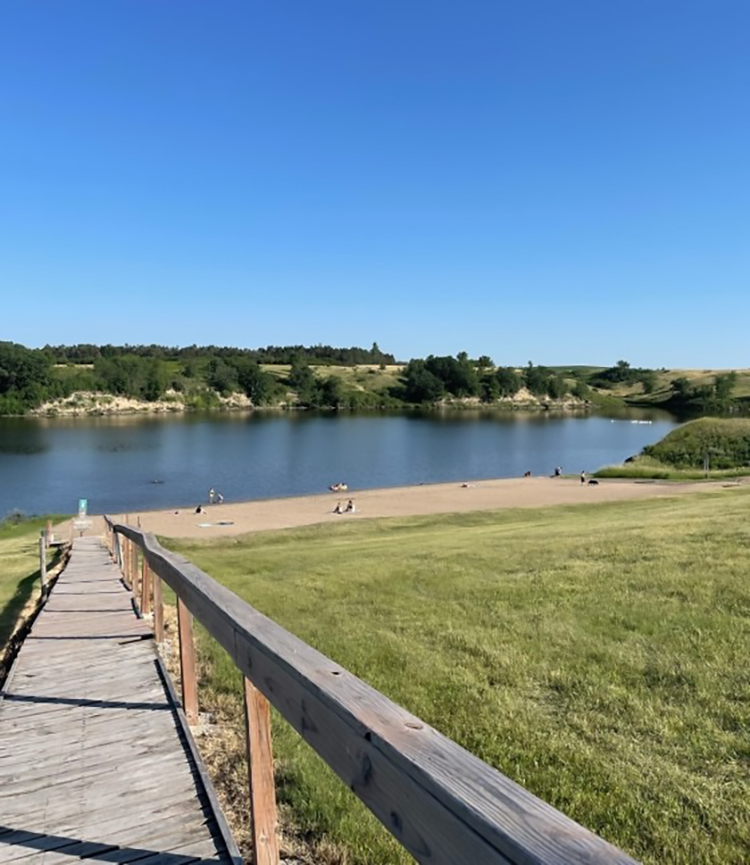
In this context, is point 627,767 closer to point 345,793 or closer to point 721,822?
point 721,822

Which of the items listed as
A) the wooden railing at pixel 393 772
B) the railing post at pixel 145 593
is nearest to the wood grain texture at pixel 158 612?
the railing post at pixel 145 593

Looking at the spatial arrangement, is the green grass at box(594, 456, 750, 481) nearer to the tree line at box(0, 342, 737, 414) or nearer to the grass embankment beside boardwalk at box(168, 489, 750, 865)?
the grass embankment beside boardwalk at box(168, 489, 750, 865)

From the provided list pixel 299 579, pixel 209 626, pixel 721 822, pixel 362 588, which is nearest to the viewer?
pixel 721 822

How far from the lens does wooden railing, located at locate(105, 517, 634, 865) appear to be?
1.34 m

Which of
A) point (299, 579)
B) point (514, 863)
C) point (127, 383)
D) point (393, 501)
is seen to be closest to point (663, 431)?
point (393, 501)

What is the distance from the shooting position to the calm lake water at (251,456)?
1882 inches

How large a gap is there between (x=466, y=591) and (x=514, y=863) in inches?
287

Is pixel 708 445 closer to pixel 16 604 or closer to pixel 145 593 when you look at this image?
pixel 16 604

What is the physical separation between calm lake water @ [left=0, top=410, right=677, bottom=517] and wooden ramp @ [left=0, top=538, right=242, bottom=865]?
36.3 metres

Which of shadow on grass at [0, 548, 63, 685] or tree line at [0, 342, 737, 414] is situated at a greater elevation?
tree line at [0, 342, 737, 414]

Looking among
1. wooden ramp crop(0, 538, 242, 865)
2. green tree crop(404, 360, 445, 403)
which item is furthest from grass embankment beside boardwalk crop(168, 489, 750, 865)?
green tree crop(404, 360, 445, 403)

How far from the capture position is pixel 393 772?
5.56ft

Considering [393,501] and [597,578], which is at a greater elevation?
[597,578]

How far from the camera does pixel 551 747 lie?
4156mm
